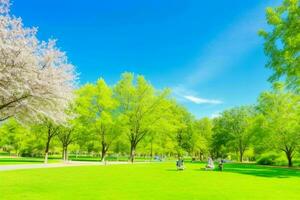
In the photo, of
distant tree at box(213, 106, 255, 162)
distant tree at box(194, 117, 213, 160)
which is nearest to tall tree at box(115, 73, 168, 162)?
distant tree at box(194, 117, 213, 160)

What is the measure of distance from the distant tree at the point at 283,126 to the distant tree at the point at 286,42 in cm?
2973

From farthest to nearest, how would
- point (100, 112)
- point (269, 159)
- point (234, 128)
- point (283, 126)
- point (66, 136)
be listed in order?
point (234, 128), point (269, 159), point (100, 112), point (283, 126), point (66, 136)

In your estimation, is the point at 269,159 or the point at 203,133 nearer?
the point at 269,159

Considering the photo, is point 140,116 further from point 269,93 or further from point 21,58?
point 21,58

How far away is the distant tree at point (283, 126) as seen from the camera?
2081 inches

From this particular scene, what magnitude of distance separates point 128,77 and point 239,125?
4711 cm

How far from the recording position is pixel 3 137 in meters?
71.4

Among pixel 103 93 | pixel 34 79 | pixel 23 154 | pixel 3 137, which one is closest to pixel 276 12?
pixel 34 79

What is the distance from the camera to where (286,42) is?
2169cm

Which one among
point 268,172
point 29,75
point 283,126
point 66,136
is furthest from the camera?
point 283,126

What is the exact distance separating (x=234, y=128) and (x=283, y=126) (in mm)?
37239

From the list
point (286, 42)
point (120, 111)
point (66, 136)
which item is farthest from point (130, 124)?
point (286, 42)

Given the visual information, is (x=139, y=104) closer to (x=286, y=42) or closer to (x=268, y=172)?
(x=268, y=172)

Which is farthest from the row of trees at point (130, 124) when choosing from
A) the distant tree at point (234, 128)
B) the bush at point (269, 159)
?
the distant tree at point (234, 128)
